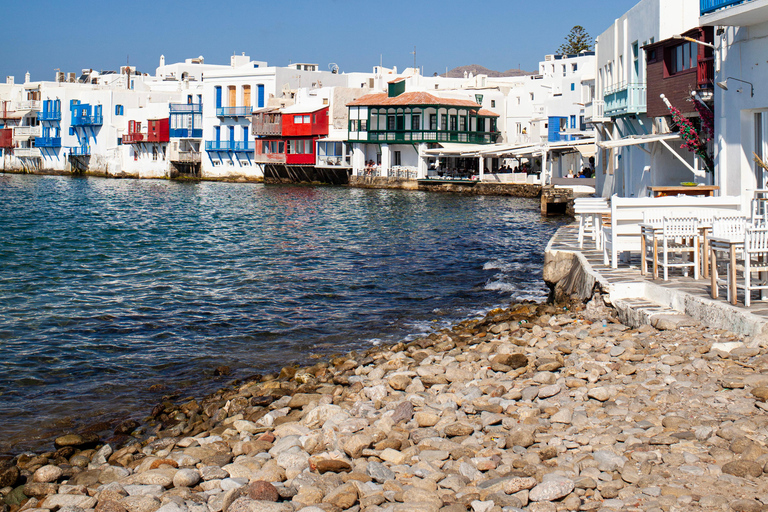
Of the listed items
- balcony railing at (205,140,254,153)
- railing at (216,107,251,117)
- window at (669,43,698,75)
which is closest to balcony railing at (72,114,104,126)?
balcony railing at (205,140,254,153)

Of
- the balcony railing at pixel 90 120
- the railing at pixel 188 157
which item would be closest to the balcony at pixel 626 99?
the railing at pixel 188 157

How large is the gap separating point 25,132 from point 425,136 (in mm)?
56785

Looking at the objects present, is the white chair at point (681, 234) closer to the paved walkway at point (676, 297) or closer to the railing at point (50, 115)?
the paved walkway at point (676, 297)

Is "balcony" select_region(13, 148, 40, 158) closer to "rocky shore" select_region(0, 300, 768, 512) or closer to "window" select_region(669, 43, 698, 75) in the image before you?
"window" select_region(669, 43, 698, 75)

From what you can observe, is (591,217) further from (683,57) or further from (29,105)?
(29,105)

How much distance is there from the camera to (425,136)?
204 feet

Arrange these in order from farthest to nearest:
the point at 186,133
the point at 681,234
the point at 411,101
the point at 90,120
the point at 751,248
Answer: the point at 90,120, the point at 186,133, the point at 411,101, the point at 681,234, the point at 751,248

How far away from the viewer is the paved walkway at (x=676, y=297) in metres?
7.53

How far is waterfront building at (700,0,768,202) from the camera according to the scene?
1230 cm

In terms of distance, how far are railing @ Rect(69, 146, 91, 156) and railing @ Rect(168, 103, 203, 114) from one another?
14.5m

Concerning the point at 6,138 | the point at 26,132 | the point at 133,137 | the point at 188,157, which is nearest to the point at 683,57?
the point at 188,157

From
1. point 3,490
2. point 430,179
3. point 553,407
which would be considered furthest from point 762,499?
point 430,179

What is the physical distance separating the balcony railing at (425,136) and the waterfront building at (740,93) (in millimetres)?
48076

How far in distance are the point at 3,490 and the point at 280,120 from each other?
66.2 meters
